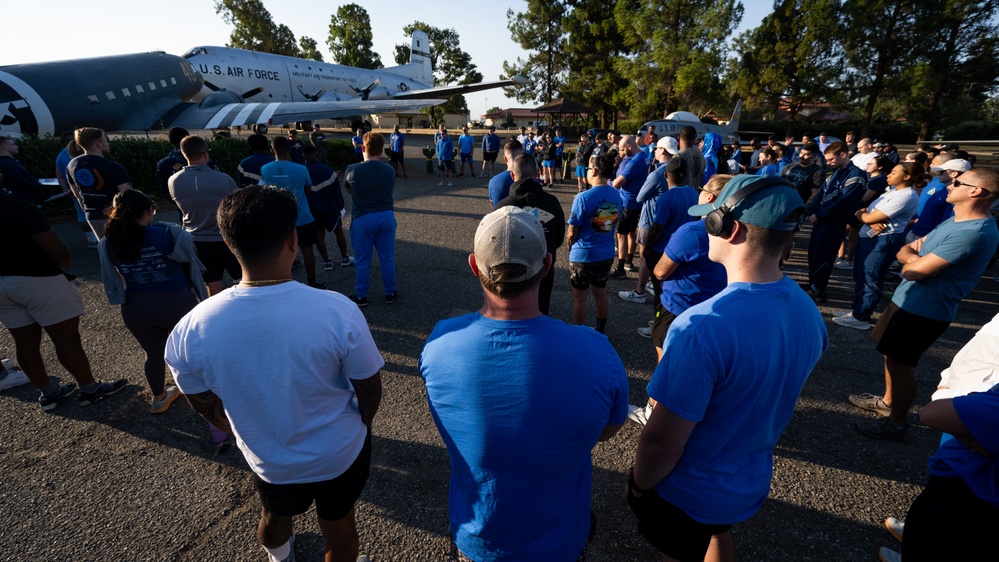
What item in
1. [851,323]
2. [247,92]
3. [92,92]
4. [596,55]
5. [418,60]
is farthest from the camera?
[418,60]

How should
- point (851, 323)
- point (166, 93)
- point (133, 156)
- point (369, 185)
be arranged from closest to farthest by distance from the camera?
point (369, 185) < point (851, 323) < point (133, 156) < point (166, 93)

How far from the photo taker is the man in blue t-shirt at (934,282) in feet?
9.05

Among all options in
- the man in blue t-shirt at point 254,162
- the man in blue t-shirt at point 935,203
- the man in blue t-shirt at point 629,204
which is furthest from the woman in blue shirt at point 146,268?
the man in blue t-shirt at point 935,203

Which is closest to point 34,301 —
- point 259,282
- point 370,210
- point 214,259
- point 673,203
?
point 214,259

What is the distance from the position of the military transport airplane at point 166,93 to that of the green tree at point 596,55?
39.6 ft

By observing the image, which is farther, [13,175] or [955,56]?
[955,56]

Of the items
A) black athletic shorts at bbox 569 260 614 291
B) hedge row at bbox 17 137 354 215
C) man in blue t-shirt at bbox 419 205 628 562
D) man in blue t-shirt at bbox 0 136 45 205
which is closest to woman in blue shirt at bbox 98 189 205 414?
man in blue t-shirt at bbox 419 205 628 562

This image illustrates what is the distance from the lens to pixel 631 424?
3.46m

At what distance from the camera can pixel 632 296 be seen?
5871mm

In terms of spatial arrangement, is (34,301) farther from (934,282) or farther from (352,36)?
(352,36)

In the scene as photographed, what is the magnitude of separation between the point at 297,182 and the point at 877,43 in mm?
36820

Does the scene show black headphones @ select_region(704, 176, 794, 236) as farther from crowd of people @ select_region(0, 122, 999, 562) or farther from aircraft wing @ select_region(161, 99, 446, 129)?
aircraft wing @ select_region(161, 99, 446, 129)

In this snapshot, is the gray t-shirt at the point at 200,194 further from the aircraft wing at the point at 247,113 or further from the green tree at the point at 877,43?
the green tree at the point at 877,43

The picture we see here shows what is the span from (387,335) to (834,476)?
427cm
